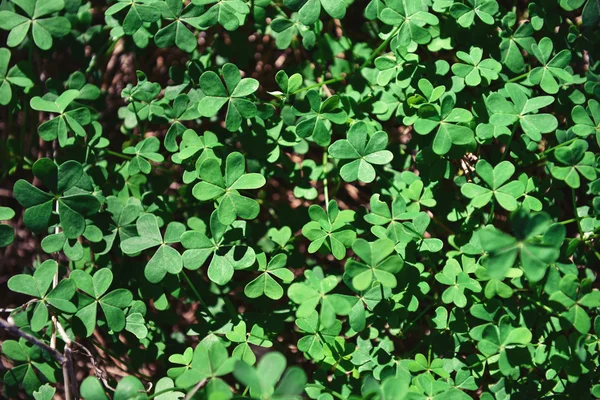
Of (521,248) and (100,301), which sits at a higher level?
(521,248)

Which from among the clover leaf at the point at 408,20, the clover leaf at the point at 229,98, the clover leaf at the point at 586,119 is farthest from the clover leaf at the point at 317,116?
the clover leaf at the point at 586,119

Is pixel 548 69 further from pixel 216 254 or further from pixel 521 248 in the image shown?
pixel 216 254

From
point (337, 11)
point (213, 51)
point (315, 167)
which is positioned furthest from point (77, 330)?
point (337, 11)

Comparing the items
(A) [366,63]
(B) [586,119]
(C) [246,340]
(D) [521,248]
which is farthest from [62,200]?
(B) [586,119]

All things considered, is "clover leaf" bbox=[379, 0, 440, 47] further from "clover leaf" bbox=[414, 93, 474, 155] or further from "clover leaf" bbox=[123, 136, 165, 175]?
"clover leaf" bbox=[123, 136, 165, 175]

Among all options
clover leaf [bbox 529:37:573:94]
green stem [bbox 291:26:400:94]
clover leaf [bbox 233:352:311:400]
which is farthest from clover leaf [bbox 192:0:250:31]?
clover leaf [bbox 233:352:311:400]
